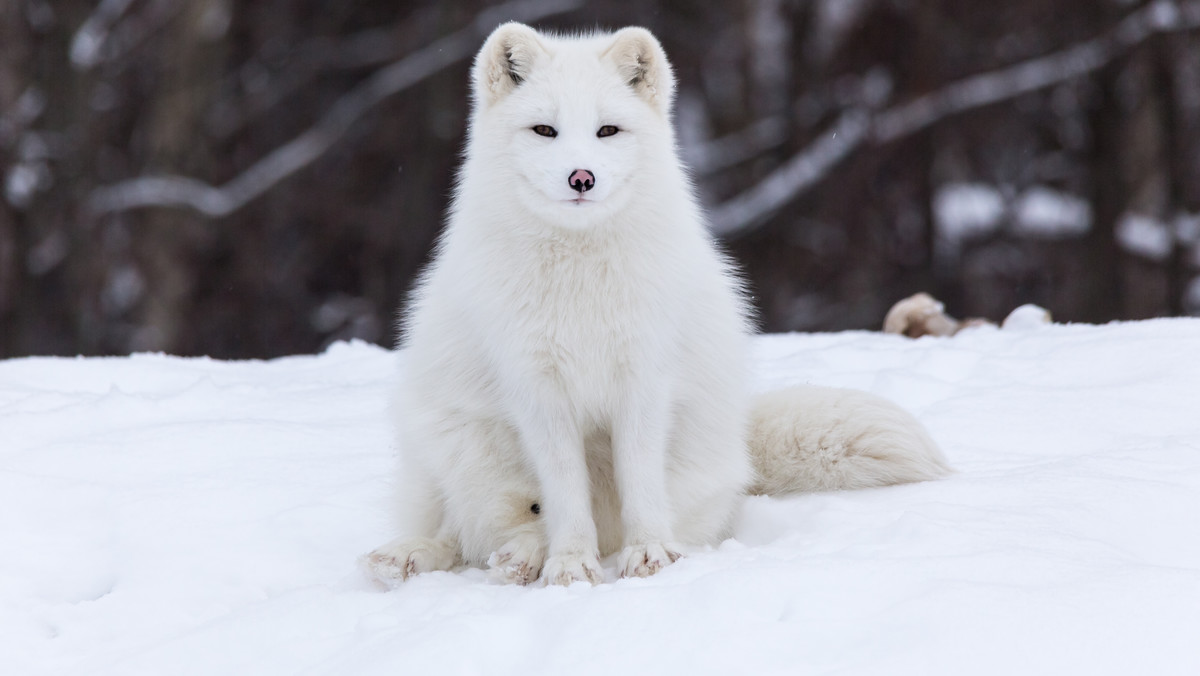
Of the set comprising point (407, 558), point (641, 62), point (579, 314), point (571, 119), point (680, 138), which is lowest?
point (407, 558)

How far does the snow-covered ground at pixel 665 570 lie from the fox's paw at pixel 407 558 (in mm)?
56

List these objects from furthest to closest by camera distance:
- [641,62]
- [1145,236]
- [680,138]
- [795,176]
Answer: [680,138]
[795,176]
[1145,236]
[641,62]

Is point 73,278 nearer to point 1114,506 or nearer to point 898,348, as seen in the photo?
point 898,348

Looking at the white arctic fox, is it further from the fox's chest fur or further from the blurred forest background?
the blurred forest background

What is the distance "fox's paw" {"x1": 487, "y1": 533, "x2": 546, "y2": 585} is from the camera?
2.63 meters

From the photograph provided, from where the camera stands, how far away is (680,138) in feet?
41.6

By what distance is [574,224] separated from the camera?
2.66m

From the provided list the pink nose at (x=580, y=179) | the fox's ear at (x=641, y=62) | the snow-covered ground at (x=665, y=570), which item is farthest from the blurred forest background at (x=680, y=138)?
the pink nose at (x=580, y=179)

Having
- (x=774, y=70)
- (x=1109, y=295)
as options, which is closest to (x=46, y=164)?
(x=774, y=70)

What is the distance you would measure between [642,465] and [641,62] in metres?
1.01

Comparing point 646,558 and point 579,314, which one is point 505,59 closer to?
point 579,314

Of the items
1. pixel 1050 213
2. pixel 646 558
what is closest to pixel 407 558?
pixel 646 558

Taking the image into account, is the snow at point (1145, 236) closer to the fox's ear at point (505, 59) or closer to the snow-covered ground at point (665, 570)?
the snow-covered ground at point (665, 570)

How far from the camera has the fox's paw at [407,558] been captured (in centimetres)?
267
